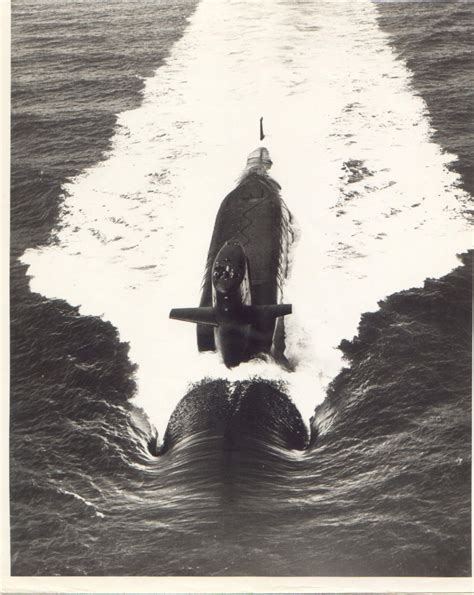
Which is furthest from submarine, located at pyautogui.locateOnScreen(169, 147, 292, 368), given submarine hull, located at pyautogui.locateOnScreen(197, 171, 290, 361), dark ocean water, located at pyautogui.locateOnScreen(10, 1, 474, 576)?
dark ocean water, located at pyautogui.locateOnScreen(10, 1, 474, 576)

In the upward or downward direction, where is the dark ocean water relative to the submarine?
downward

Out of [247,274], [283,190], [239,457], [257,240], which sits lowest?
[239,457]

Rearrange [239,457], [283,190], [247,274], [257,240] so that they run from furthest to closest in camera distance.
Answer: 1. [283,190]
2. [257,240]
3. [247,274]
4. [239,457]

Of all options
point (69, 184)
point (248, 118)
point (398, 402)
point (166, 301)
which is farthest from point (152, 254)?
point (398, 402)

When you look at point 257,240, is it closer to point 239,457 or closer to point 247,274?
point 247,274

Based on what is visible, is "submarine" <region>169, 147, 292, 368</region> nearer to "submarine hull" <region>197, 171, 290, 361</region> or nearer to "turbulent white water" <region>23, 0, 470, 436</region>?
"submarine hull" <region>197, 171, 290, 361</region>

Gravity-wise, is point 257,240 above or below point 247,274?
above

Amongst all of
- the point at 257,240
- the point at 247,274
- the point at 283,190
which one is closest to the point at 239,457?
the point at 247,274
